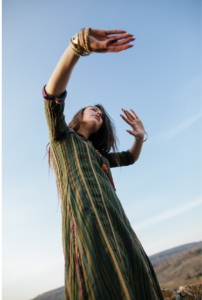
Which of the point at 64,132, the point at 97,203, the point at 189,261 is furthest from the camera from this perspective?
the point at 189,261

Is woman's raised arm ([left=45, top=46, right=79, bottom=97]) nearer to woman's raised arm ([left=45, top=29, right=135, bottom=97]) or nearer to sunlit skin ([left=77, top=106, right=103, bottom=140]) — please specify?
woman's raised arm ([left=45, top=29, right=135, bottom=97])

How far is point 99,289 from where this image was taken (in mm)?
812

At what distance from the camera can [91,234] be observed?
92 cm

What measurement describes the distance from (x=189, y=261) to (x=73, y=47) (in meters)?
7.00

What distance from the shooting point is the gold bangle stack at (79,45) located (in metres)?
0.91

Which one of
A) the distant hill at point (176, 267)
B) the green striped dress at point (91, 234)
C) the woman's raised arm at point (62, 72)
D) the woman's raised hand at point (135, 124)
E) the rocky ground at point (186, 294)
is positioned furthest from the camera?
the distant hill at point (176, 267)

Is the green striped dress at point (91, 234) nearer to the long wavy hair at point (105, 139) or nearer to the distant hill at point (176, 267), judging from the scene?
the long wavy hair at point (105, 139)

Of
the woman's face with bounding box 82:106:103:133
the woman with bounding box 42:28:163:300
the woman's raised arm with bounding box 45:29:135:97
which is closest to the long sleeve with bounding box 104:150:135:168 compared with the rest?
the woman's face with bounding box 82:106:103:133

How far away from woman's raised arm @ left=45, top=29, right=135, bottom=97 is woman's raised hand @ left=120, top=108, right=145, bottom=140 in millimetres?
943

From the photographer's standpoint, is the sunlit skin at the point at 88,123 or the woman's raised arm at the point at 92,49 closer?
the woman's raised arm at the point at 92,49

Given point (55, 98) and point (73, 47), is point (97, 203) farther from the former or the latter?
point (73, 47)

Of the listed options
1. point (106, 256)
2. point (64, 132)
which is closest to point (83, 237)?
point (106, 256)

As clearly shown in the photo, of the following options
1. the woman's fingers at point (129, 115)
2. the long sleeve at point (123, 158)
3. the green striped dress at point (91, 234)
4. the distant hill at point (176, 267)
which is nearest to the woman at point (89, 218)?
the green striped dress at point (91, 234)

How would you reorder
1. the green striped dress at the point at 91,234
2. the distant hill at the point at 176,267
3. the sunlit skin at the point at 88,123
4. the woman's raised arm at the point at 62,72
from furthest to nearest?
the distant hill at the point at 176,267 → the sunlit skin at the point at 88,123 → the woman's raised arm at the point at 62,72 → the green striped dress at the point at 91,234
